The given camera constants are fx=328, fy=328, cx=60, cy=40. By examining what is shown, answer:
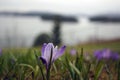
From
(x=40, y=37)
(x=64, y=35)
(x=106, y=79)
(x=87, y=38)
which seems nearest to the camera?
(x=106, y=79)

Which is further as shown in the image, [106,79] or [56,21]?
[56,21]

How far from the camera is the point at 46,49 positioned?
141cm

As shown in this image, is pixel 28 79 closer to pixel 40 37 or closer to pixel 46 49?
pixel 46 49

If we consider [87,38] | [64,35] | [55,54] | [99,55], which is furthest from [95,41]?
[55,54]

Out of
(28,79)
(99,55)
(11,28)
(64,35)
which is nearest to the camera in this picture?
(28,79)

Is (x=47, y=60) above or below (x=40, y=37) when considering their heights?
above

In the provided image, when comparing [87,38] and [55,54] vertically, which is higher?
[55,54]

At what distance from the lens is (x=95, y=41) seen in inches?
667

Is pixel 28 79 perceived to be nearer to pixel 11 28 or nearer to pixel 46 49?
pixel 46 49

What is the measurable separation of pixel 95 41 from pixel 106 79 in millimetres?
15100

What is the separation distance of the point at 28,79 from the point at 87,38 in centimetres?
1579

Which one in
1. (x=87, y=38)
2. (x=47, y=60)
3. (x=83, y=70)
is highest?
(x=47, y=60)

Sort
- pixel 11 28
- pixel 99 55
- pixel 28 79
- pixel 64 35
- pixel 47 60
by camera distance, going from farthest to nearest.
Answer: pixel 64 35 → pixel 11 28 → pixel 99 55 → pixel 28 79 → pixel 47 60

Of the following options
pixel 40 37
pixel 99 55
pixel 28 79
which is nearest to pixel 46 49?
pixel 28 79
